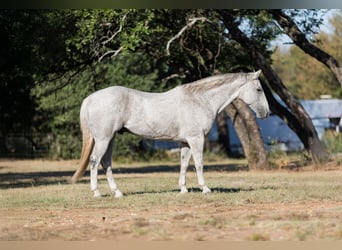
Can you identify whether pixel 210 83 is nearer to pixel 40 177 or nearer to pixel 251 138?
pixel 251 138

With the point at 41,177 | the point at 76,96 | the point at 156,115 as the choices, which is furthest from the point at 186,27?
the point at 76,96

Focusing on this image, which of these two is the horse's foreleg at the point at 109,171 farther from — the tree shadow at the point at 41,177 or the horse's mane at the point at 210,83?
the tree shadow at the point at 41,177

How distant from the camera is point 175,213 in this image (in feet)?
36.4

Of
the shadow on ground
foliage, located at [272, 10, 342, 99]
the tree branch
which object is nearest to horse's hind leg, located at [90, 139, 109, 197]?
the shadow on ground

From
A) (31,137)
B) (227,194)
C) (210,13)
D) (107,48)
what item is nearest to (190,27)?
(210,13)

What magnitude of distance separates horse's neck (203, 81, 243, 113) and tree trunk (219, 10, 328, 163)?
25.9 ft

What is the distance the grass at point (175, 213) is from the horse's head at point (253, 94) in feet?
4.90

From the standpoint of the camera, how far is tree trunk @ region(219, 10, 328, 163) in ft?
70.8

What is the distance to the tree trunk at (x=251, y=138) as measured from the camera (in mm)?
22203

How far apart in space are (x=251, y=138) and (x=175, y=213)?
11.7m

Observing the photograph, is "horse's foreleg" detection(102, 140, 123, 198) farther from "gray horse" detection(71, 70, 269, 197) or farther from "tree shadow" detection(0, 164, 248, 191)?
"tree shadow" detection(0, 164, 248, 191)

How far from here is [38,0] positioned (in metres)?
12.1

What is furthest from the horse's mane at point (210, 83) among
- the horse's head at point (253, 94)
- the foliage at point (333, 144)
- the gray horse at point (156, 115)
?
the foliage at point (333, 144)

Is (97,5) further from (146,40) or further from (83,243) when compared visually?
(146,40)
